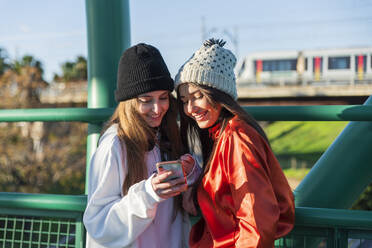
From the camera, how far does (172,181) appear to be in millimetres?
1357

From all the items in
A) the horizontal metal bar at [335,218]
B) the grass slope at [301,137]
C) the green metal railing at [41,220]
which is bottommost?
the grass slope at [301,137]

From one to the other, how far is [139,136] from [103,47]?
70cm

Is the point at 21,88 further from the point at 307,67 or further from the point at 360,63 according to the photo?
the point at 360,63

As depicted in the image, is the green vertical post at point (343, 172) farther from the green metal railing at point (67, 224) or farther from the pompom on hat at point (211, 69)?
the pompom on hat at point (211, 69)

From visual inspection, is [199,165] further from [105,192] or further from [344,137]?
[344,137]

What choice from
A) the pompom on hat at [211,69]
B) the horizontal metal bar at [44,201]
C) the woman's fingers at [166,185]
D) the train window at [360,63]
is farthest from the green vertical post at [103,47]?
the train window at [360,63]

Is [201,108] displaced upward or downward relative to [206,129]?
upward

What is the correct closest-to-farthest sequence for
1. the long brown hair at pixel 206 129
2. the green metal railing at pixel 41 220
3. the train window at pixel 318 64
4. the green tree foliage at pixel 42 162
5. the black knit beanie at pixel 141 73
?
the long brown hair at pixel 206 129
the black knit beanie at pixel 141 73
the green metal railing at pixel 41 220
the green tree foliage at pixel 42 162
the train window at pixel 318 64

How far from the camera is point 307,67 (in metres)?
28.6

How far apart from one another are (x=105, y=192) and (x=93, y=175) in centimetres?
8

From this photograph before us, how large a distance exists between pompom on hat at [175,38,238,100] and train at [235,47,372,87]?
24.8 meters

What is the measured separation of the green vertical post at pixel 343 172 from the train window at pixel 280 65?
2812 cm

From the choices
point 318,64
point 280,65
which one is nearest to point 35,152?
point 280,65

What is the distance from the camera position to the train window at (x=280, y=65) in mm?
29141
